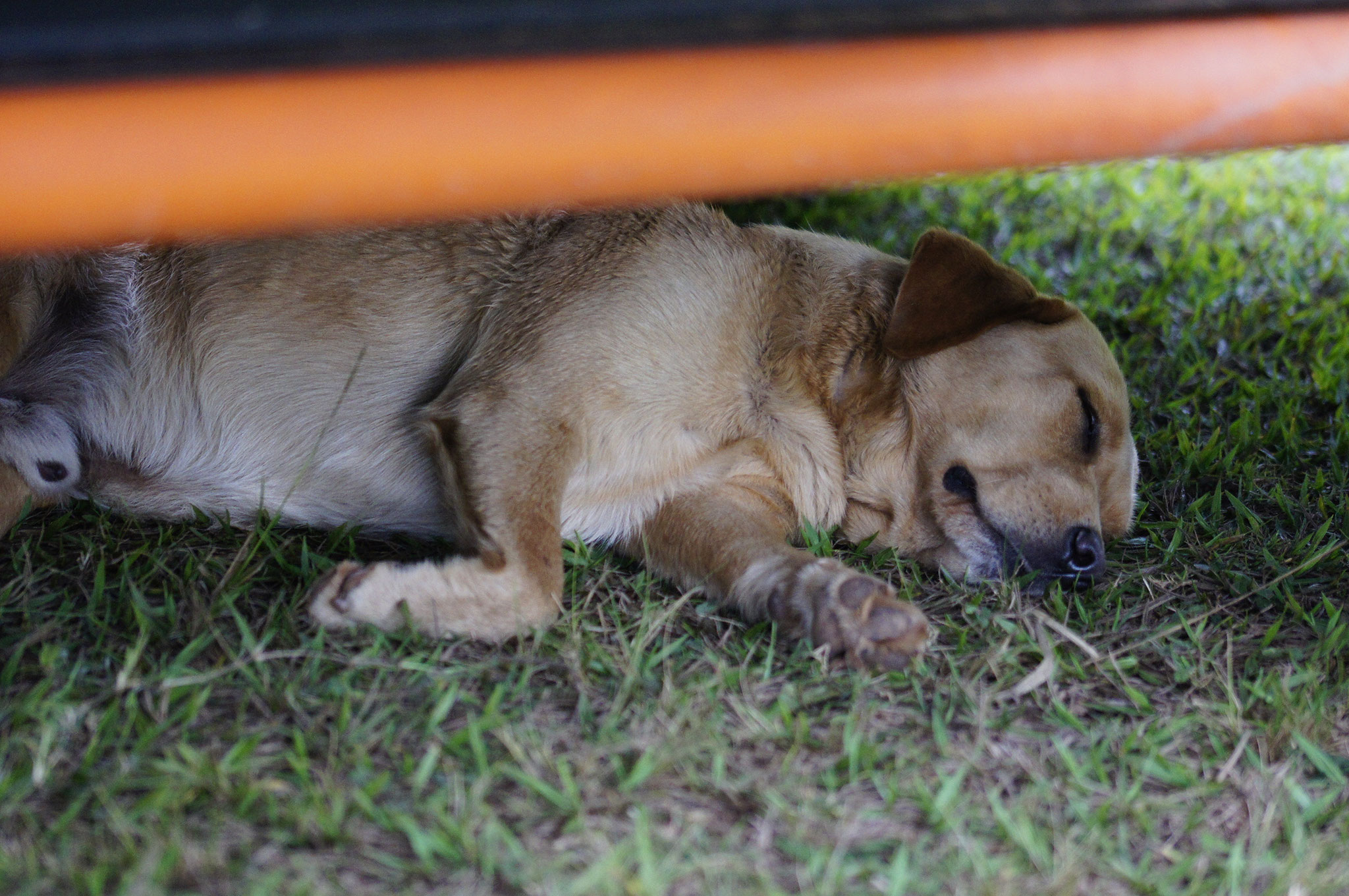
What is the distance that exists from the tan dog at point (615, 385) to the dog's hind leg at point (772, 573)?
0.04 feet

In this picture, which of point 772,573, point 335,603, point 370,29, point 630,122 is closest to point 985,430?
point 772,573

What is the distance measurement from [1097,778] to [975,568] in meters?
0.88

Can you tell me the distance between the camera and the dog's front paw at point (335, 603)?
101 inches

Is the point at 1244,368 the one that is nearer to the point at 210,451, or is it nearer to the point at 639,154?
the point at 639,154

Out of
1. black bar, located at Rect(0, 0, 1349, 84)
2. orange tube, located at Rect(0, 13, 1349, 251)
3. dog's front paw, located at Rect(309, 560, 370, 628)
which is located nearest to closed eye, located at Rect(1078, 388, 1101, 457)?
orange tube, located at Rect(0, 13, 1349, 251)

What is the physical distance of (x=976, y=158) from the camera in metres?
2.19

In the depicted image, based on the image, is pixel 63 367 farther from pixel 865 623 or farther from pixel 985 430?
pixel 985 430

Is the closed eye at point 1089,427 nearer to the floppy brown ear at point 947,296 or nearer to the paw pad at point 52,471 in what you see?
the floppy brown ear at point 947,296

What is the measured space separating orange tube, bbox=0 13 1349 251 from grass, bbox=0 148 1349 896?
3.10 ft

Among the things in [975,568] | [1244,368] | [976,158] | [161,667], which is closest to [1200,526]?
[975,568]

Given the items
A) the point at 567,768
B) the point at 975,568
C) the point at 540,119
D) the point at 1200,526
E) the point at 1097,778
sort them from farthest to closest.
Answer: the point at 1200,526 → the point at 975,568 → the point at 1097,778 → the point at 567,768 → the point at 540,119

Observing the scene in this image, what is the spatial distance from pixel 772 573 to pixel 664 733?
2.26 feet

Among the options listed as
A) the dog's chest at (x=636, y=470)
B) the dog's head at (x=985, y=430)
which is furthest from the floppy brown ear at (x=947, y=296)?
the dog's chest at (x=636, y=470)

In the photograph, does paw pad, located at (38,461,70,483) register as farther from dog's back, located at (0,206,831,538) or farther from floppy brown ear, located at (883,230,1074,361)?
floppy brown ear, located at (883,230,1074,361)
